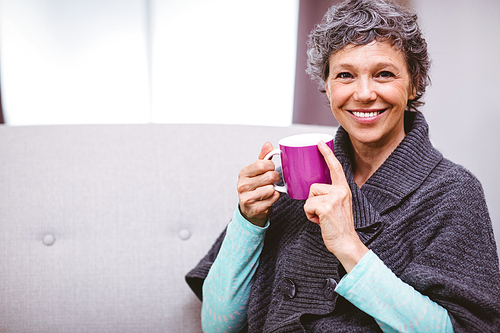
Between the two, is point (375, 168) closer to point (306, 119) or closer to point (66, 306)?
point (66, 306)

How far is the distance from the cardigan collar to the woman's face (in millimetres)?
60

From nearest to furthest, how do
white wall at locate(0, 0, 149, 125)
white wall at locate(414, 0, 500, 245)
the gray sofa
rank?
the gray sofa, white wall at locate(414, 0, 500, 245), white wall at locate(0, 0, 149, 125)

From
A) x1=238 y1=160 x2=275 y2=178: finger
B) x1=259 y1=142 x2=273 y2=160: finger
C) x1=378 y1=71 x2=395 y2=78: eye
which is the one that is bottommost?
x1=238 y1=160 x2=275 y2=178: finger

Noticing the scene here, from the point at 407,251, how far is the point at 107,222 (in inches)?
35.0

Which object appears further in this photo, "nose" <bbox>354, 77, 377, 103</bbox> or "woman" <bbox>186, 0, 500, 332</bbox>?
"nose" <bbox>354, 77, 377, 103</bbox>

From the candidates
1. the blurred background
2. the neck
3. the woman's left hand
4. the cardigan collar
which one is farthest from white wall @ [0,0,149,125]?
A: the woman's left hand

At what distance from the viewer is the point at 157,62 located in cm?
243

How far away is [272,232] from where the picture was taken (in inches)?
45.7

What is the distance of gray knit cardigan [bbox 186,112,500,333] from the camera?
0.86 meters

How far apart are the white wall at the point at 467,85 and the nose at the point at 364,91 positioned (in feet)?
2.25

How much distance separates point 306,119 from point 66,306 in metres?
1.61

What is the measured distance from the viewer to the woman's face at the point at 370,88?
3.21 ft

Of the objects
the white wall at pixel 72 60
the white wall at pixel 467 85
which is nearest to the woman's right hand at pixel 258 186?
the white wall at pixel 467 85

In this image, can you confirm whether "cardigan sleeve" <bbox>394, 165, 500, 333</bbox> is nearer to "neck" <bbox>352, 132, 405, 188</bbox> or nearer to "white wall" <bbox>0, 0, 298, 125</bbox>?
"neck" <bbox>352, 132, 405, 188</bbox>
